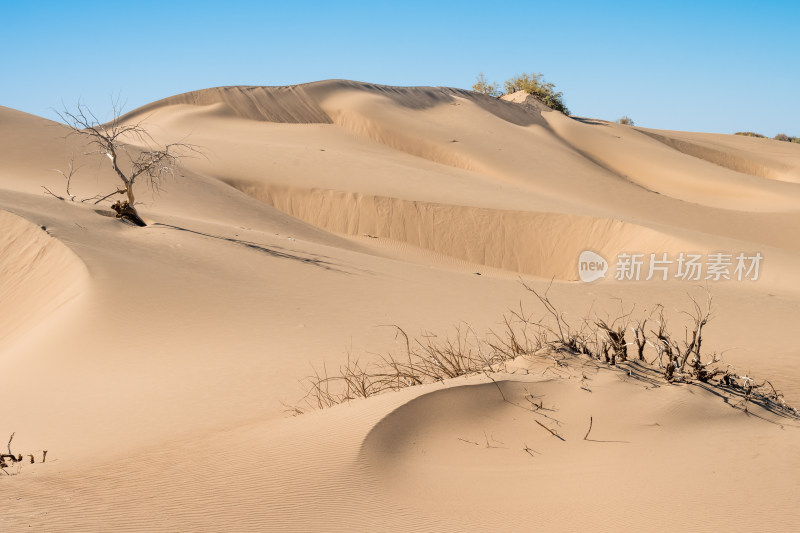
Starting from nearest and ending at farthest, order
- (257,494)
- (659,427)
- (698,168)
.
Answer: (257,494) → (659,427) → (698,168)

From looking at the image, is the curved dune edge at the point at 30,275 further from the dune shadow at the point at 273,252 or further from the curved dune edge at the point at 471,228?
the curved dune edge at the point at 471,228

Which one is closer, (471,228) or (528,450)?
(528,450)

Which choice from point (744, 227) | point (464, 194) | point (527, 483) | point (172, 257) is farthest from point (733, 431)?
point (744, 227)

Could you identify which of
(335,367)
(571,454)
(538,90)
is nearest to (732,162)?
(538,90)

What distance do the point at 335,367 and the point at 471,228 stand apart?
38.4ft

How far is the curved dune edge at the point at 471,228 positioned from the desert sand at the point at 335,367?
0.05 metres

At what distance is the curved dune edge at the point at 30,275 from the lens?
7.70m

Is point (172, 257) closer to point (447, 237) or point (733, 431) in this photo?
point (733, 431)

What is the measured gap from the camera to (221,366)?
6.07 metres

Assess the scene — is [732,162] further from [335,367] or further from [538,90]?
[335,367]

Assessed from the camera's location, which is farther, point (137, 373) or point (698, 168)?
point (698, 168)

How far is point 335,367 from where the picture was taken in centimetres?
605

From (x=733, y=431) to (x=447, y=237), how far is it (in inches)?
535

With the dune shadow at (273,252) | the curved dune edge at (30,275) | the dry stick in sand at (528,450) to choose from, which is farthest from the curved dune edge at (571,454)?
the dune shadow at (273,252)
